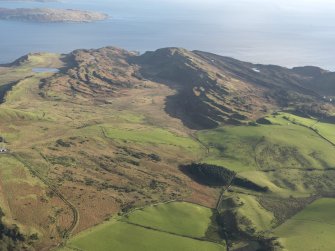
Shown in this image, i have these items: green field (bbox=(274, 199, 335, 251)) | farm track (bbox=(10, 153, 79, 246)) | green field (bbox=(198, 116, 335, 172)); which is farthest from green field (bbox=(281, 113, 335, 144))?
farm track (bbox=(10, 153, 79, 246))

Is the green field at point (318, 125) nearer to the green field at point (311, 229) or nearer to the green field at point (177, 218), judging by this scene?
the green field at point (311, 229)

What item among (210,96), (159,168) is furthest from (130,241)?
(210,96)

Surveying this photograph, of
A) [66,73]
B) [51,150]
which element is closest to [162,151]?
[51,150]

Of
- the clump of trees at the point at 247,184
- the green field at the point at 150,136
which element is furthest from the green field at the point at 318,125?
the clump of trees at the point at 247,184

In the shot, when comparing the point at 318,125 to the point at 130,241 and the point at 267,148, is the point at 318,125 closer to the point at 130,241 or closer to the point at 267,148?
the point at 267,148

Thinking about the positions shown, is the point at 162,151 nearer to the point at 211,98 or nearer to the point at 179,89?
the point at 211,98
